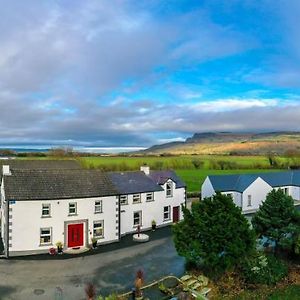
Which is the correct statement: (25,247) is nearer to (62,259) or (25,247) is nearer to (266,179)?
(62,259)

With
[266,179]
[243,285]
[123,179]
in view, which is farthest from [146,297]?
[266,179]

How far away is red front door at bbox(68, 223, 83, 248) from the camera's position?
3067cm

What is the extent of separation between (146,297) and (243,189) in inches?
1310

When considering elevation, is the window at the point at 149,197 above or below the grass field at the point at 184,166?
below

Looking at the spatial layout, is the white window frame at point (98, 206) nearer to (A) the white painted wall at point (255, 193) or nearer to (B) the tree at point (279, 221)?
(B) the tree at point (279, 221)

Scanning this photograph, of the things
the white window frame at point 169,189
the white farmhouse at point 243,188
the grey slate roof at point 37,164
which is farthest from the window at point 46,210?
the white farmhouse at point 243,188

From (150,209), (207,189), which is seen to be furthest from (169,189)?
(207,189)

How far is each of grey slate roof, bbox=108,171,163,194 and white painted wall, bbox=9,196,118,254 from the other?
15.3 feet

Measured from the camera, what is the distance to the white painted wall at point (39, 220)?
95.5 feet

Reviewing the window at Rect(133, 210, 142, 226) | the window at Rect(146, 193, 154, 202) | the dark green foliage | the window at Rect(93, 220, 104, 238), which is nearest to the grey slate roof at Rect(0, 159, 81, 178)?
the window at Rect(146, 193, 154, 202)

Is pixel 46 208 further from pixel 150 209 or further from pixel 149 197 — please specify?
pixel 150 209

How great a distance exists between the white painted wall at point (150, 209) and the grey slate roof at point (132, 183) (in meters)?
0.65

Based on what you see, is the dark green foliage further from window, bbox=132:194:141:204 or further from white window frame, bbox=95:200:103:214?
window, bbox=132:194:141:204

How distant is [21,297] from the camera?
20.8 metres
